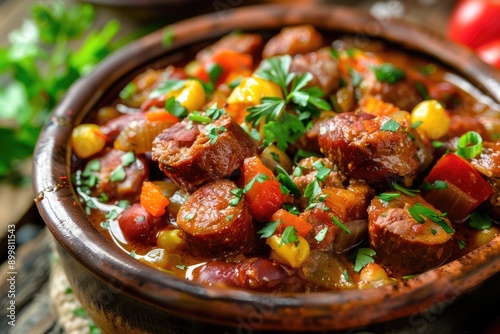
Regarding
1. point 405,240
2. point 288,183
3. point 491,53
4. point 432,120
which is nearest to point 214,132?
point 288,183

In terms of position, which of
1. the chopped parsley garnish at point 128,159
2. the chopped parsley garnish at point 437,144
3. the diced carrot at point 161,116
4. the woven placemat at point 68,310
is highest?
the diced carrot at point 161,116

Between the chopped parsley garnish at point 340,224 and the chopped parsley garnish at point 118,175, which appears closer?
the chopped parsley garnish at point 340,224

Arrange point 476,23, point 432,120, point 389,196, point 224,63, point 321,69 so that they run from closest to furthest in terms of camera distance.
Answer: point 389,196, point 432,120, point 321,69, point 224,63, point 476,23

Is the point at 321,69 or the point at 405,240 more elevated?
the point at 321,69

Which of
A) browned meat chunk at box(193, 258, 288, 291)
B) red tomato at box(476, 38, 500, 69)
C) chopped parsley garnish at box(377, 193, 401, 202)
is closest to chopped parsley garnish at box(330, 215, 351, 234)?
chopped parsley garnish at box(377, 193, 401, 202)

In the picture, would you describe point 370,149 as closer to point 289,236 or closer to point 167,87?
point 289,236

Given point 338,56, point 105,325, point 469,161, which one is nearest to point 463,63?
point 338,56

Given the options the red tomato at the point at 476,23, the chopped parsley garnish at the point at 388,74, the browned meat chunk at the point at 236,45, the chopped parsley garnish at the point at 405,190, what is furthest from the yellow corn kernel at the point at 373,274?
the red tomato at the point at 476,23

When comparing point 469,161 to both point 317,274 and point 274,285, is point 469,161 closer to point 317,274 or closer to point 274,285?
point 317,274

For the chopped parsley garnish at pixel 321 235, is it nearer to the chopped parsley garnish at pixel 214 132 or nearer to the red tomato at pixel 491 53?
the chopped parsley garnish at pixel 214 132
